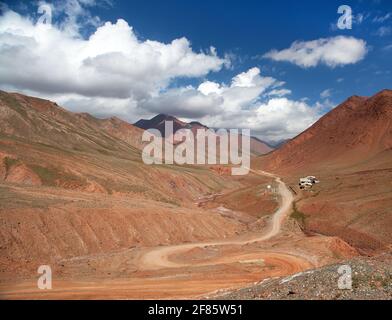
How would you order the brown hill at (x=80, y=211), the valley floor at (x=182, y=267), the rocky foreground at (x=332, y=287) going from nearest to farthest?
the rocky foreground at (x=332, y=287) < the valley floor at (x=182, y=267) < the brown hill at (x=80, y=211)

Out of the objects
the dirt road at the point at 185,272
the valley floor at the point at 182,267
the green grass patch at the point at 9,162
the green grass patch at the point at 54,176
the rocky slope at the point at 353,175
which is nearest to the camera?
the dirt road at the point at 185,272

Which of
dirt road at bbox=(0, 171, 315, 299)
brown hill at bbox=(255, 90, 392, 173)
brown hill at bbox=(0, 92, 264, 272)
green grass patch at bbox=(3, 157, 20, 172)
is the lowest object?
dirt road at bbox=(0, 171, 315, 299)

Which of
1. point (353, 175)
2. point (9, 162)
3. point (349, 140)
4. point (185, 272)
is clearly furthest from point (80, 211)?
point (349, 140)

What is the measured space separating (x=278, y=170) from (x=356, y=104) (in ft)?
183

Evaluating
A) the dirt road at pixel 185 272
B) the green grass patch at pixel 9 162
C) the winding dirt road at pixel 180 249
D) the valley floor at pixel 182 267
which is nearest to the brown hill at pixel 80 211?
the green grass patch at pixel 9 162

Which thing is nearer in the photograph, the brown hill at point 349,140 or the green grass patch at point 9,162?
the green grass patch at point 9,162

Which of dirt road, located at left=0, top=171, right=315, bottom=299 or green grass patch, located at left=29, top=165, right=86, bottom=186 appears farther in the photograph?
green grass patch, located at left=29, top=165, right=86, bottom=186

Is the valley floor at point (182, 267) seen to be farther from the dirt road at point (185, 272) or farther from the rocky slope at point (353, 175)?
the rocky slope at point (353, 175)

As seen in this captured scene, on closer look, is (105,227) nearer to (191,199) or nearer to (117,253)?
(117,253)

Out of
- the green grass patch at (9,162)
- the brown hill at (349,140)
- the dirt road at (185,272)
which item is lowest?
the dirt road at (185,272)

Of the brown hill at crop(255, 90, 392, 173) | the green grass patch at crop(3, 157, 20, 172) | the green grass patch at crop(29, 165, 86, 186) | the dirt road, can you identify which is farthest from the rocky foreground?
the brown hill at crop(255, 90, 392, 173)

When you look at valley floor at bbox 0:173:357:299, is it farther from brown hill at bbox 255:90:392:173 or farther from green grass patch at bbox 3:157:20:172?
brown hill at bbox 255:90:392:173

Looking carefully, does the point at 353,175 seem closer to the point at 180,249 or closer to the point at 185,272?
the point at 180,249
